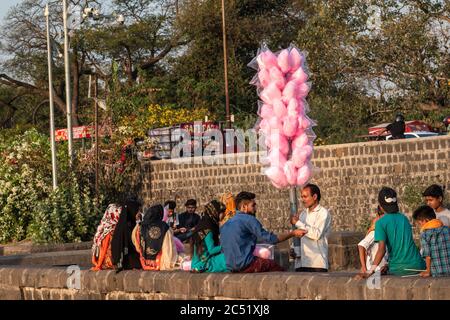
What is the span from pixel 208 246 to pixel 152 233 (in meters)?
2.00

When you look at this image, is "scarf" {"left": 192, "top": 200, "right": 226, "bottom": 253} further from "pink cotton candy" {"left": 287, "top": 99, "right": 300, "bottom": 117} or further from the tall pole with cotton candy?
"pink cotton candy" {"left": 287, "top": 99, "right": 300, "bottom": 117}

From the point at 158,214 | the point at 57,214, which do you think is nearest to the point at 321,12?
the point at 57,214

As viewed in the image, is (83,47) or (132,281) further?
(83,47)

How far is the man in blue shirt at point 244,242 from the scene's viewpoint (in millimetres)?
12461

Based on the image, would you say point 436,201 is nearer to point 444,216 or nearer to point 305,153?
point 444,216

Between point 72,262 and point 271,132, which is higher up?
point 271,132

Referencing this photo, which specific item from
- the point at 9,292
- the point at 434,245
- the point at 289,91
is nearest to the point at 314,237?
the point at 434,245

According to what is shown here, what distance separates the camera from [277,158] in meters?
15.5

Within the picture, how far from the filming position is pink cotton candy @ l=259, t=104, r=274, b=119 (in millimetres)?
15875

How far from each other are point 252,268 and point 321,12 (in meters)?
27.7

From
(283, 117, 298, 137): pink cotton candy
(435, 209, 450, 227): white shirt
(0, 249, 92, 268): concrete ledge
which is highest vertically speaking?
(283, 117, 298, 137): pink cotton candy

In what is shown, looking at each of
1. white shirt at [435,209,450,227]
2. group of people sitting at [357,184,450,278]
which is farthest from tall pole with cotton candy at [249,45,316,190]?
group of people sitting at [357,184,450,278]
